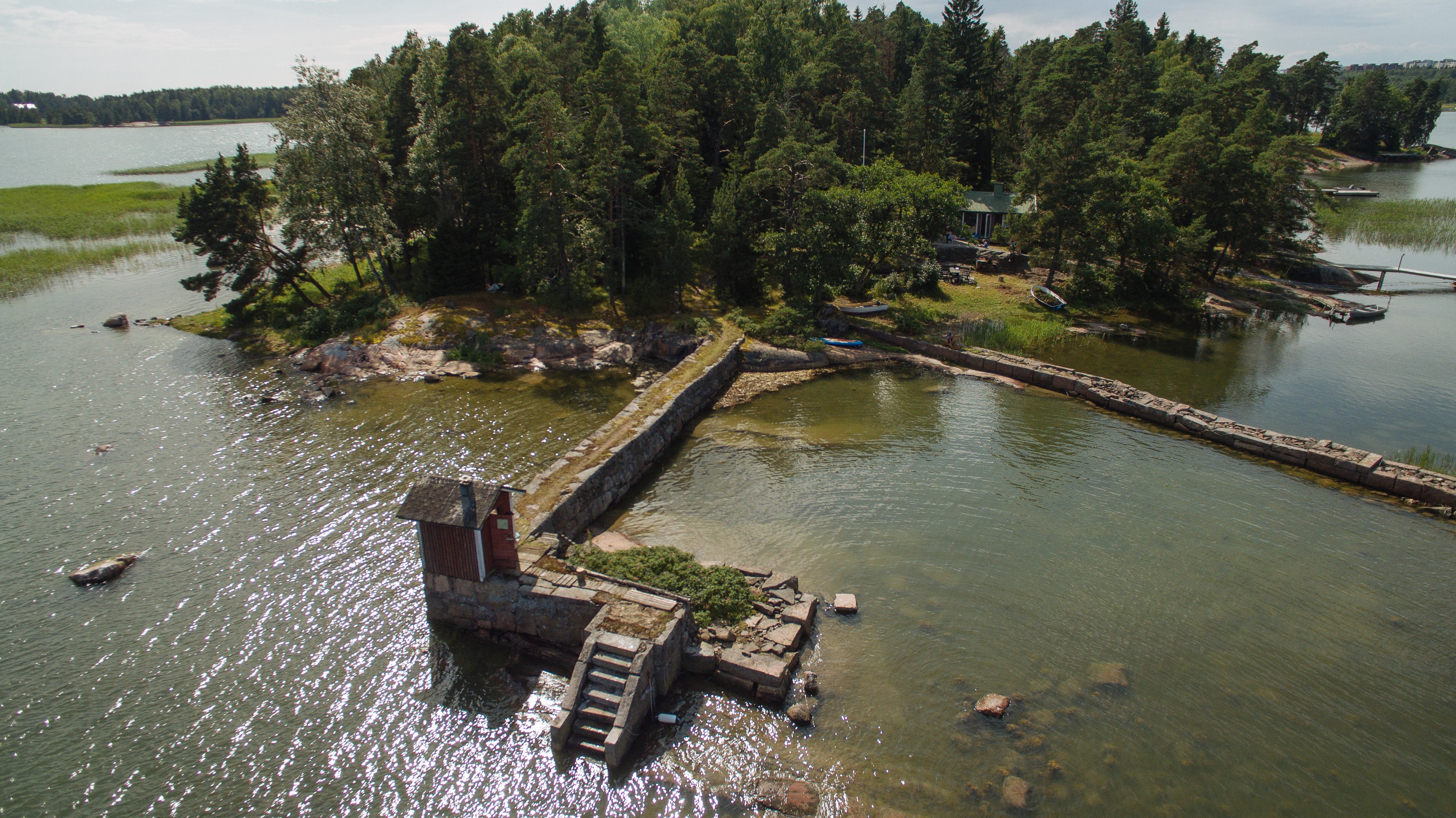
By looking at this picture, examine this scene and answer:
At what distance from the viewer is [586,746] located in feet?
48.9

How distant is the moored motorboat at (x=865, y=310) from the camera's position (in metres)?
43.8

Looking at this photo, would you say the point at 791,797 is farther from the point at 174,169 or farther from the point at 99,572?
the point at 174,169

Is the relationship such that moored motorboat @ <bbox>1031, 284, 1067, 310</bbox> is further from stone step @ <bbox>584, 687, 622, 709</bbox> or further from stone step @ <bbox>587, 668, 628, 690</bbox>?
stone step @ <bbox>584, 687, 622, 709</bbox>

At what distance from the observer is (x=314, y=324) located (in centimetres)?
4128

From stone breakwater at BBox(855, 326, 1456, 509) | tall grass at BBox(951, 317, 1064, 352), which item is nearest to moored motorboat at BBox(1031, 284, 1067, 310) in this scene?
tall grass at BBox(951, 317, 1064, 352)

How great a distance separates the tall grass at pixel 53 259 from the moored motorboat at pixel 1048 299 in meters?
73.9

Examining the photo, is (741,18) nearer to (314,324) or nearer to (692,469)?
(314,324)

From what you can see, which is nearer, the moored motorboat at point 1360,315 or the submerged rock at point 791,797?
the submerged rock at point 791,797

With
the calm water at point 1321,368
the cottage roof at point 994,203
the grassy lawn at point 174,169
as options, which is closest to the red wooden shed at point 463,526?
the calm water at point 1321,368

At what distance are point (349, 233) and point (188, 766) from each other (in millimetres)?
34382

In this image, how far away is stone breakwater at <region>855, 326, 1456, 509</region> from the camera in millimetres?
24562

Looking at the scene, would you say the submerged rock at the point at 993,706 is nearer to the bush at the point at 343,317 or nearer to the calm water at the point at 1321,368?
the calm water at the point at 1321,368

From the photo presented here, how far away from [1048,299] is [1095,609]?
112ft

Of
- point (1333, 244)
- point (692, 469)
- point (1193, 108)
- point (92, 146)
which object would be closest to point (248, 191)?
point (692, 469)
